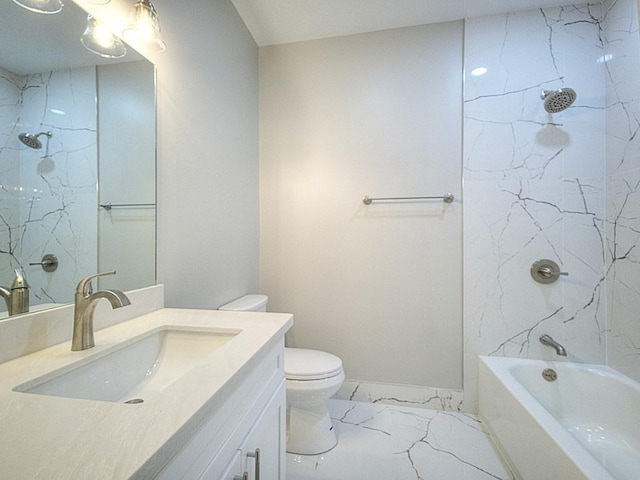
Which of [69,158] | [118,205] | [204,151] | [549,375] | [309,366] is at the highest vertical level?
[204,151]

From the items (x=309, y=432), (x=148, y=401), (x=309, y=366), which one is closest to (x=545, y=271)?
(x=309, y=366)

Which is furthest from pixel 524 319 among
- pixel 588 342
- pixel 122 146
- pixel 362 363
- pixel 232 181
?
pixel 122 146

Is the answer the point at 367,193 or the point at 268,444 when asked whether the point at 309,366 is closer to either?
the point at 268,444

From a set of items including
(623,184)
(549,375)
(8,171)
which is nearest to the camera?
(8,171)

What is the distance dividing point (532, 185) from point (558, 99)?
47 centimetres

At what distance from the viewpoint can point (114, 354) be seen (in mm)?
772

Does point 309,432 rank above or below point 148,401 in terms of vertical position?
below

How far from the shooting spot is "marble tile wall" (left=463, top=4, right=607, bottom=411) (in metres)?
1.67

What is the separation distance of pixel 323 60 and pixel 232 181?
1.07 meters

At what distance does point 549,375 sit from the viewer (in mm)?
1645

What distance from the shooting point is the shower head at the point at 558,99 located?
156 centimetres

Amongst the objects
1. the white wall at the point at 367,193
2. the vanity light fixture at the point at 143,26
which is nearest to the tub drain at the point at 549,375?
the white wall at the point at 367,193

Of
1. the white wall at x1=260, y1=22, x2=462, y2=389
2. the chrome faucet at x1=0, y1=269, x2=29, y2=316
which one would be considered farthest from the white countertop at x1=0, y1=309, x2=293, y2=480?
the white wall at x1=260, y1=22, x2=462, y2=389

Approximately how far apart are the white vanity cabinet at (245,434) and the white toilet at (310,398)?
1.33ft
